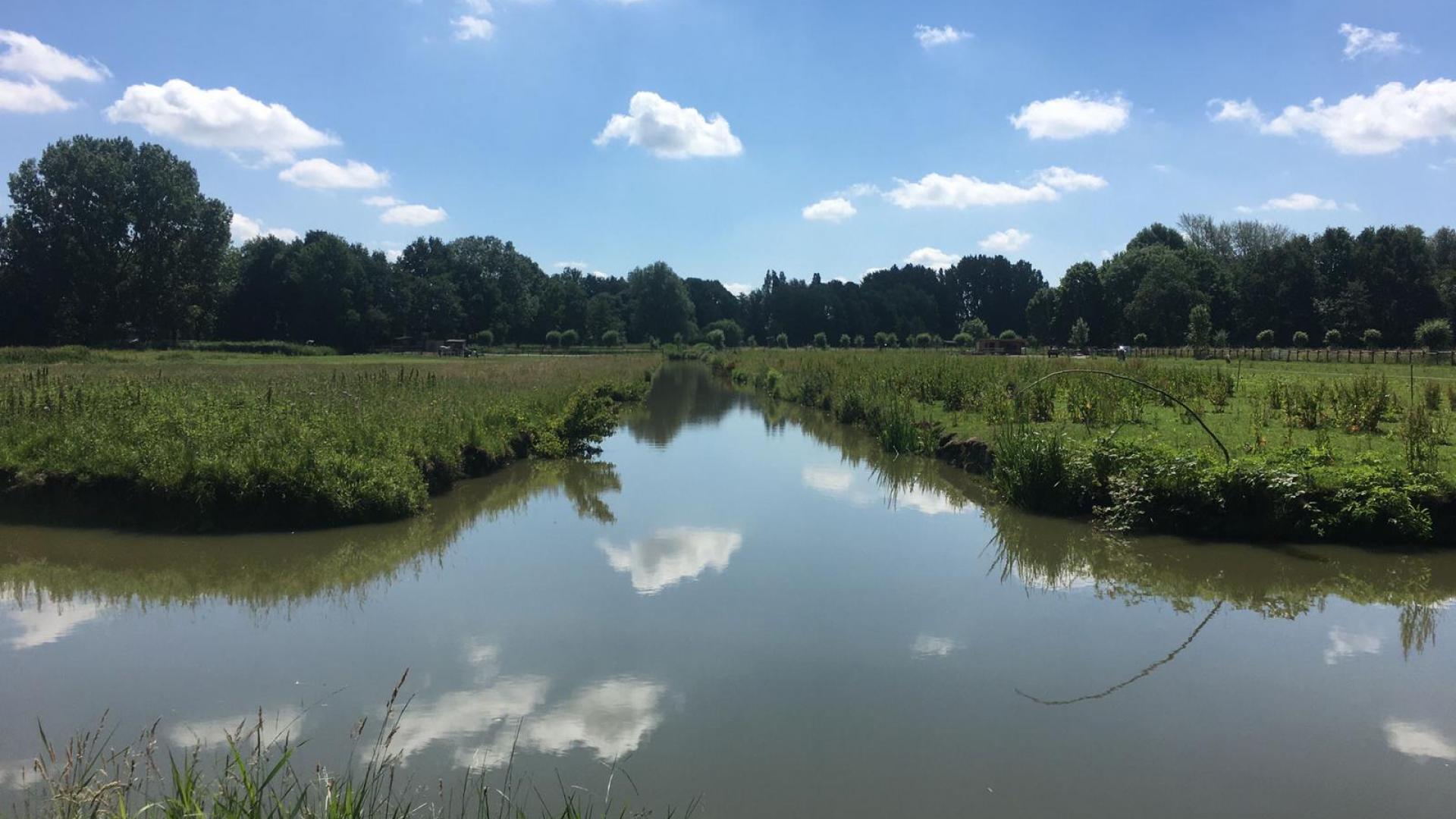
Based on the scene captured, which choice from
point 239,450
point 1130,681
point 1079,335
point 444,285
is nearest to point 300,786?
point 1130,681

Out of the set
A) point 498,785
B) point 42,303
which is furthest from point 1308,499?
point 42,303

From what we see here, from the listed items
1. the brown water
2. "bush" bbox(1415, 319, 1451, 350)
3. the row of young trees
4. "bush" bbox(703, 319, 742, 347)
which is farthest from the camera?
"bush" bbox(703, 319, 742, 347)

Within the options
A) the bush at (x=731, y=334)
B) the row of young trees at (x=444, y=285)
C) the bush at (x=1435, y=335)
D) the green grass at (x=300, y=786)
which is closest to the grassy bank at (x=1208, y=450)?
the green grass at (x=300, y=786)

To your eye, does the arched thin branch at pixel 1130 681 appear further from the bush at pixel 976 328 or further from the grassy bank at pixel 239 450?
the bush at pixel 976 328

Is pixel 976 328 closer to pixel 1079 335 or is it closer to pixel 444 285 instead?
pixel 1079 335

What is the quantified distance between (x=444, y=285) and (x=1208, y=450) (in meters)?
73.9

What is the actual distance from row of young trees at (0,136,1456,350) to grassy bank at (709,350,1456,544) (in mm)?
41605

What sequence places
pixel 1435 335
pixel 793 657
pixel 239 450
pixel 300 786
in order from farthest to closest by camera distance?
pixel 1435 335, pixel 239 450, pixel 793 657, pixel 300 786

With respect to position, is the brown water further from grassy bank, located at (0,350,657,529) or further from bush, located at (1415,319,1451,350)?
bush, located at (1415,319,1451,350)

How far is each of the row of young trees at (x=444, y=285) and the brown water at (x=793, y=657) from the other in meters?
50.8

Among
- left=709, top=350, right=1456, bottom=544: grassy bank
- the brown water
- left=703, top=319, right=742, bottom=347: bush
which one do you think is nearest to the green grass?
the brown water

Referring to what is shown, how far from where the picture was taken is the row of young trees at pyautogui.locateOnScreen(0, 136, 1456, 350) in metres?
51.5

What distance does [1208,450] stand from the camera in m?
10.9

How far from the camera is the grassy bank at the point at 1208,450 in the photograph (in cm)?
971
